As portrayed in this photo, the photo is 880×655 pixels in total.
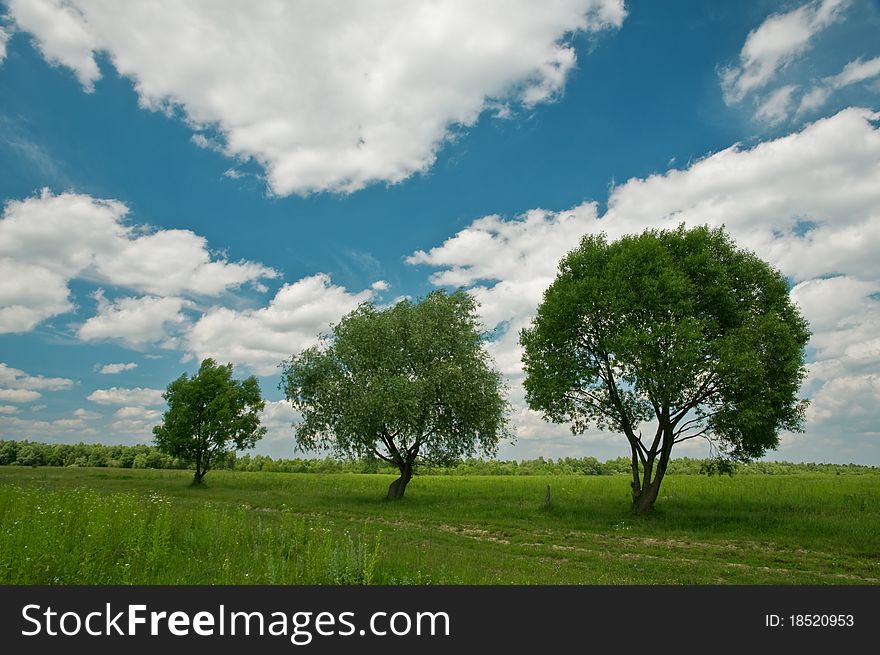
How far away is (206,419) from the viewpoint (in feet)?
205

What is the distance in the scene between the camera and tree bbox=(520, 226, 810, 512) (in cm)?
3016

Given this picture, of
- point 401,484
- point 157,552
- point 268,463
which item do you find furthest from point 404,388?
point 268,463

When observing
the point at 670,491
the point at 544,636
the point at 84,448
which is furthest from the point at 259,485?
the point at 84,448

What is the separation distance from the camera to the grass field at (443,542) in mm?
12625

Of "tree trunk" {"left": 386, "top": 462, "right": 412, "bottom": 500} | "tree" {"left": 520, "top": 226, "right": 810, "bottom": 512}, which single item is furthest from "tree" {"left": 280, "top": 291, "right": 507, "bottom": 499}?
"tree" {"left": 520, "top": 226, "right": 810, "bottom": 512}

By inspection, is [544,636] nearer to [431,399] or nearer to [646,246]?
[646,246]

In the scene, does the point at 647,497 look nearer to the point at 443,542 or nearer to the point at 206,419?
the point at 443,542

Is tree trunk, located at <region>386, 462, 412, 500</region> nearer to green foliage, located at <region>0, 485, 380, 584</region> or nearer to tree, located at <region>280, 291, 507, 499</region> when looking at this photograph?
tree, located at <region>280, 291, 507, 499</region>

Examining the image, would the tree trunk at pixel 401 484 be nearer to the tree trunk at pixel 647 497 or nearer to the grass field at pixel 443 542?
the grass field at pixel 443 542

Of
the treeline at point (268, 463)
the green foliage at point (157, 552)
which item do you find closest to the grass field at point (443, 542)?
the green foliage at point (157, 552)

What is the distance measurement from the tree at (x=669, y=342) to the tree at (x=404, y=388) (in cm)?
859

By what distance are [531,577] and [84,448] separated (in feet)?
409

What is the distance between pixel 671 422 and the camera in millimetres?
33375

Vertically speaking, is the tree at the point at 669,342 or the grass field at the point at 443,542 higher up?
the tree at the point at 669,342
